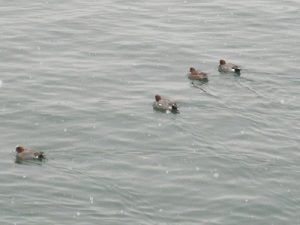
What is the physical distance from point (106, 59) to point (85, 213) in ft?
68.4

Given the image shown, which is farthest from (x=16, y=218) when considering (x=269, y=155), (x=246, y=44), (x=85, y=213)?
(x=246, y=44)

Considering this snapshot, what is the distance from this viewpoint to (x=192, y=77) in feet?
178

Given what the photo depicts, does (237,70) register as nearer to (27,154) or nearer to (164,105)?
(164,105)

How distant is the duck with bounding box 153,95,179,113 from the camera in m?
49.3

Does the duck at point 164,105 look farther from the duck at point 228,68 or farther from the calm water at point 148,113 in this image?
the duck at point 228,68

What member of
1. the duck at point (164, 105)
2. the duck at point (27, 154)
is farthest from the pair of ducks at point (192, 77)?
the duck at point (27, 154)

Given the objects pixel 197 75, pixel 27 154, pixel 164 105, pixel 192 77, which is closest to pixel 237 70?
pixel 197 75

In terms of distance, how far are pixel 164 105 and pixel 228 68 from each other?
7002 millimetres

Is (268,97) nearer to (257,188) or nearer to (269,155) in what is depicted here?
(269,155)

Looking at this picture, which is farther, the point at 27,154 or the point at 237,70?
the point at 237,70

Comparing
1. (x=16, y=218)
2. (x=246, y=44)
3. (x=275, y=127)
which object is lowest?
(x=16, y=218)

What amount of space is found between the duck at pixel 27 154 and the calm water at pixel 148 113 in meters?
0.42

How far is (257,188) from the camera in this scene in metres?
41.4

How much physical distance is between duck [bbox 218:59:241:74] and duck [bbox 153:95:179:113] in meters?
6.27
